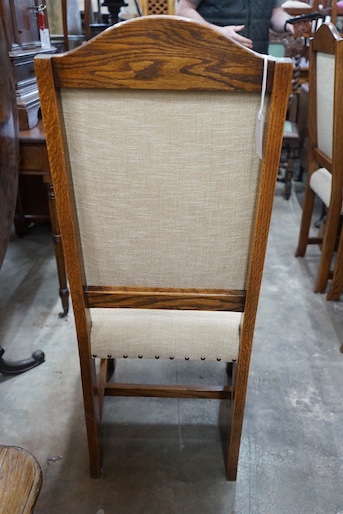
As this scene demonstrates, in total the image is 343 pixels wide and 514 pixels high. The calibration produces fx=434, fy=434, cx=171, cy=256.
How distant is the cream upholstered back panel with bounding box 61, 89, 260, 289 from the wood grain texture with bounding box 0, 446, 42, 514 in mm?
409

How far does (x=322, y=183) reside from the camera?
202 centimetres

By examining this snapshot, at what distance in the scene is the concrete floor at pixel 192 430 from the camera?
3.97 feet

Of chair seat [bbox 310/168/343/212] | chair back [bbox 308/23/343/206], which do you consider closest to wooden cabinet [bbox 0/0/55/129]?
chair back [bbox 308/23/343/206]

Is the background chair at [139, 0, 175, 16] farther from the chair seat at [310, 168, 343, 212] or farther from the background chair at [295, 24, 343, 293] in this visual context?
the chair seat at [310, 168, 343, 212]

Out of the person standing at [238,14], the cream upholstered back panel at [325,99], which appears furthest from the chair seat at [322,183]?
the person standing at [238,14]

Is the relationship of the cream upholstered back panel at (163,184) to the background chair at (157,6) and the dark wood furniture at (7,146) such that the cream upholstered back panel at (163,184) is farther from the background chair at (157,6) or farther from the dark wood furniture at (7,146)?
the background chair at (157,6)

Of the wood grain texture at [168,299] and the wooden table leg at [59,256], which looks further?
the wooden table leg at [59,256]

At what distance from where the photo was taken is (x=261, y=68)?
0.71 m

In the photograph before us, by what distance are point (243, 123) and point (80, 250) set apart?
0.44 meters

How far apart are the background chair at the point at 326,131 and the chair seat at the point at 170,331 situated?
1.04 m

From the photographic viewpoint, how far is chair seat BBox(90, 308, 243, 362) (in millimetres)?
1051

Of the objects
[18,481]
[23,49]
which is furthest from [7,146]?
[18,481]

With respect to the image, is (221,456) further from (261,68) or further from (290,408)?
(261,68)

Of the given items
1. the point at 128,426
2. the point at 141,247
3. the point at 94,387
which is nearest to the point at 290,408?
the point at 128,426
